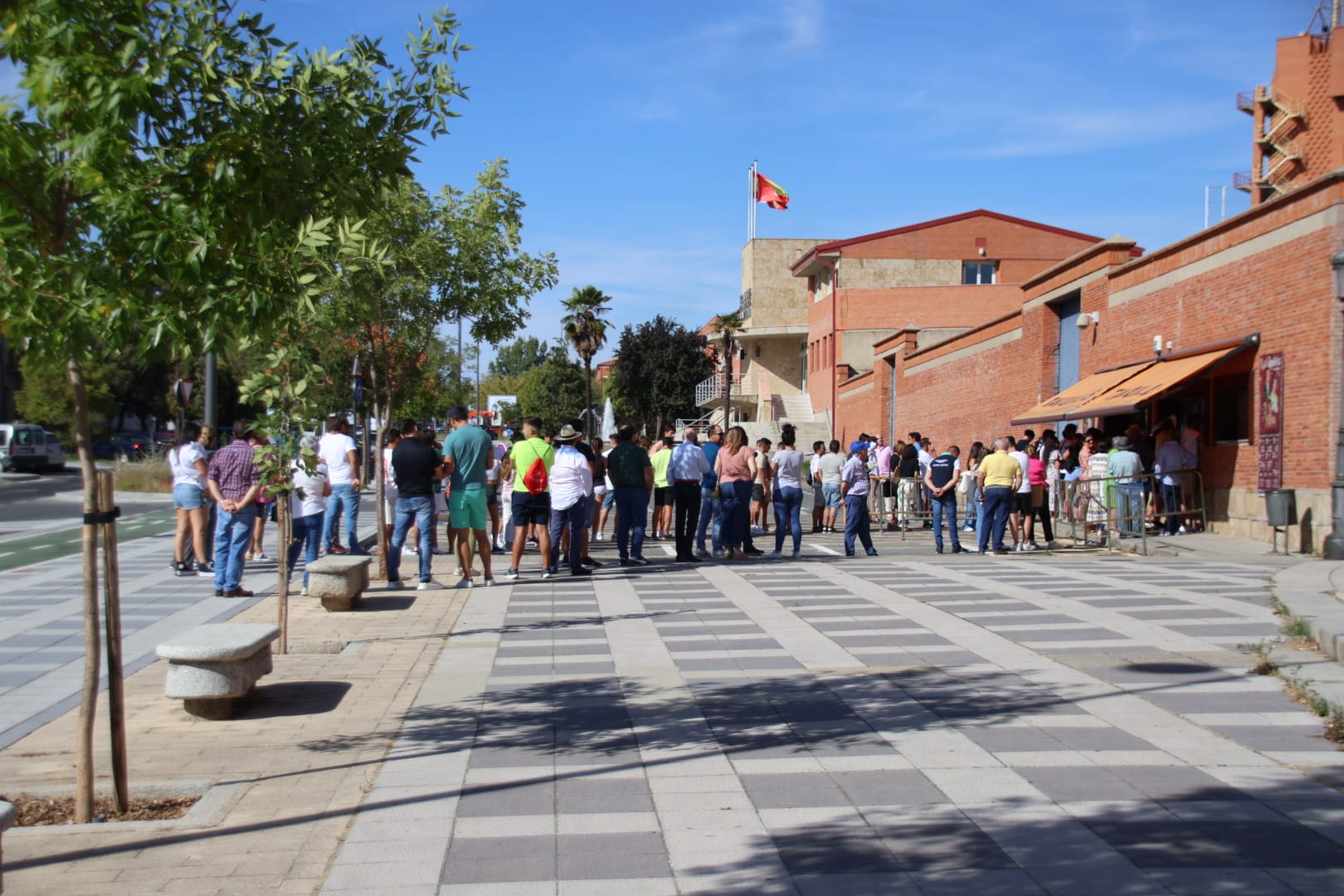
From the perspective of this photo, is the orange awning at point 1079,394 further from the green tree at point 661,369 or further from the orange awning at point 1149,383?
the green tree at point 661,369

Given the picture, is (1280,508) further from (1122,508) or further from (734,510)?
(734,510)

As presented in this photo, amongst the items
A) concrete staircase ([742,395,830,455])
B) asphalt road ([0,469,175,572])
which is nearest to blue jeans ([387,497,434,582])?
asphalt road ([0,469,175,572])

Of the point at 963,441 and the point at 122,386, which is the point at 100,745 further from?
the point at 122,386

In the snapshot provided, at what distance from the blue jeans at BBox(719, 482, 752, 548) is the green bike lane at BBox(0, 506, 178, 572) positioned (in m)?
8.04

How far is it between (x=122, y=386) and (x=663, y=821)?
68.5 meters

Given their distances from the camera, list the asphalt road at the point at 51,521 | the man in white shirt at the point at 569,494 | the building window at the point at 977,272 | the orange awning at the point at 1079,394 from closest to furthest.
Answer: the man in white shirt at the point at 569,494 < the asphalt road at the point at 51,521 < the orange awning at the point at 1079,394 < the building window at the point at 977,272

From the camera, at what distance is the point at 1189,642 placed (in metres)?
9.09

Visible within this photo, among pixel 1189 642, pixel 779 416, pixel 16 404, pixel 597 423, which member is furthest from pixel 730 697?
pixel 597 423

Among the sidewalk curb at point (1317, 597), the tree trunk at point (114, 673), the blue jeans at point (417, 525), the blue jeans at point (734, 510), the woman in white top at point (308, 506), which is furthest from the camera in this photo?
the blue jeans at point (734, 510)

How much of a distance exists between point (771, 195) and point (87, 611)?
5994 cm

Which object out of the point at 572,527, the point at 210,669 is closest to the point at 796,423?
the point at 572,527

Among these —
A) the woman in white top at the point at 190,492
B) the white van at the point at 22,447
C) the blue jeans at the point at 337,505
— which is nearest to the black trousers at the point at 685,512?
the blue jeans at the point at 337,505

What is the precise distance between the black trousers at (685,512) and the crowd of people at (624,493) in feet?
0.08

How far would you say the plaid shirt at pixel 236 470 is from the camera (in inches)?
482
